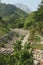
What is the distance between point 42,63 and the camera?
20719 mm

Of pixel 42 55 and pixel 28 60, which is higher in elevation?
pixel 28 60

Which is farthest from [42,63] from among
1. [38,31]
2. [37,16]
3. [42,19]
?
[37,16]

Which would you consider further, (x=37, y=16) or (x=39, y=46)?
(x=37, y=16)

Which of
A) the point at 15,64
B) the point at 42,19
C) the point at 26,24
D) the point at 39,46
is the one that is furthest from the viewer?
the point at 26,24

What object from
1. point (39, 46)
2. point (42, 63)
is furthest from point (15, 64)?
point (39, 46)

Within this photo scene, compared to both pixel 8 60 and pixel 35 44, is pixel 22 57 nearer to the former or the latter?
pixel 8 60

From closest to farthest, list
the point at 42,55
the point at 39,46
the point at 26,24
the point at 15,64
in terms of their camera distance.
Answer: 1. the point at 15,64
2. the point at 42,55
3. the point at 39,46
4. the point at 26,24

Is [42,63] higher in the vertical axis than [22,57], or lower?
lower

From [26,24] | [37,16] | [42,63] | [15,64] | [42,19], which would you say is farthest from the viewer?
[26,24]

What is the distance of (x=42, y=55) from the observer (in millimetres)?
23938

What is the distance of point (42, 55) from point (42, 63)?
3247 mm

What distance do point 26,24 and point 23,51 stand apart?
127 ft

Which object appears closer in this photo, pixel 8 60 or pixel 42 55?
pixel 8 60

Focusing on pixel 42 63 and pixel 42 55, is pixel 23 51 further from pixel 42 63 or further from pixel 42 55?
pixel 42 55
